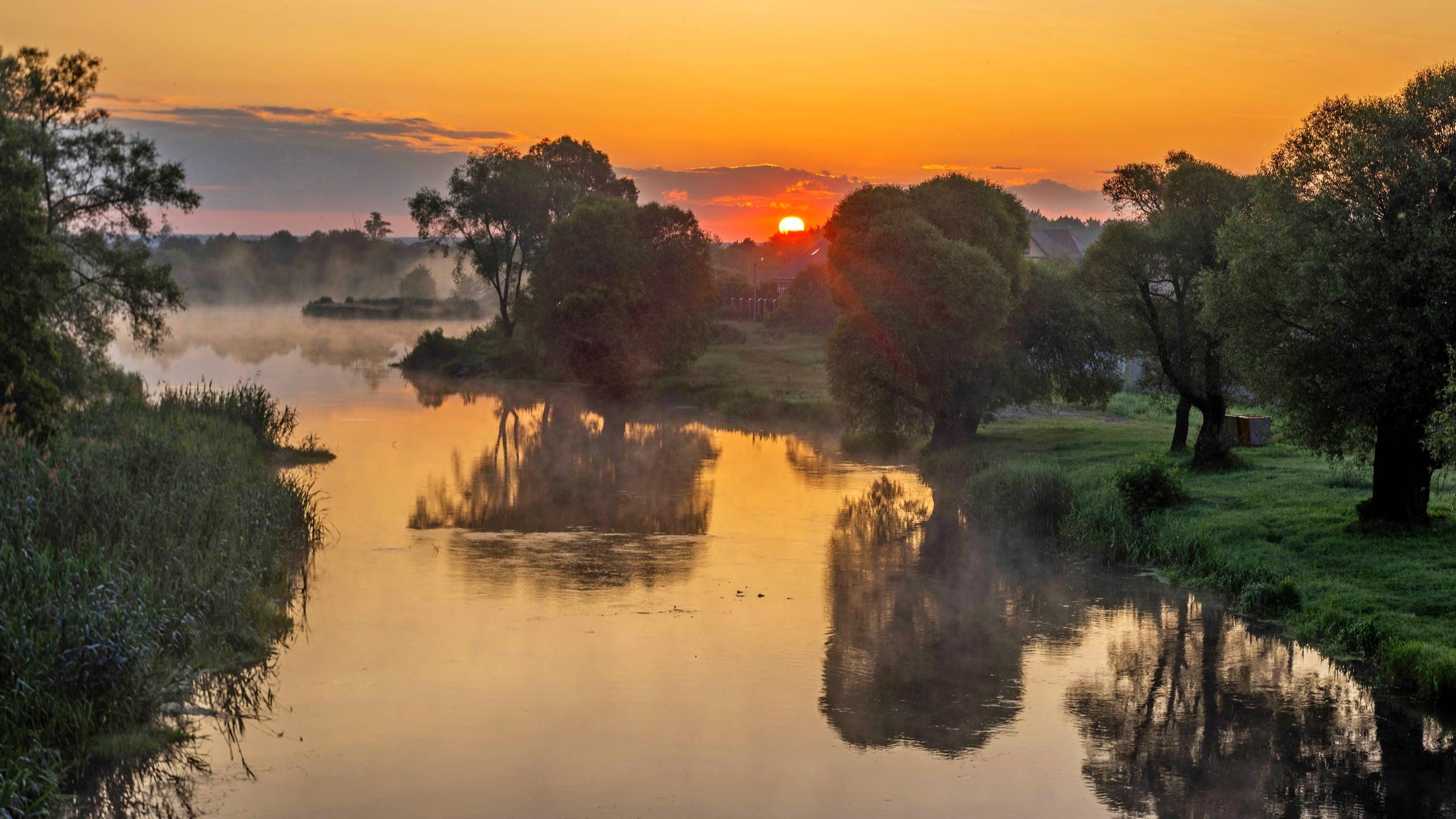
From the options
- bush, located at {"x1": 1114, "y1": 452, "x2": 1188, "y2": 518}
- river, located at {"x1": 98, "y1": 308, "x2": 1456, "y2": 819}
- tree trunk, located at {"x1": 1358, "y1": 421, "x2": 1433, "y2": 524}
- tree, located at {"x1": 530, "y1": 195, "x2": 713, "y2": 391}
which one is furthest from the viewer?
tree, located at {"x1": 530, "y1": 195, "x2": 713, "y2": 391}

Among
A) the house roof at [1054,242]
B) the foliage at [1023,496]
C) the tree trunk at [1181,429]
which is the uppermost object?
the house roof at [1054,242]

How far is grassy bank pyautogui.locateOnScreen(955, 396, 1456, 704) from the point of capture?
805 inches

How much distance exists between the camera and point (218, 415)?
37.2m

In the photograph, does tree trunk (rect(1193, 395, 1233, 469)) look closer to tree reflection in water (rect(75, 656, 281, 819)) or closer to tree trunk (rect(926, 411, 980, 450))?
tree trunk (rect(926, 411, 980, 450))

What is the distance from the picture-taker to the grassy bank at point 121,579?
14.8m

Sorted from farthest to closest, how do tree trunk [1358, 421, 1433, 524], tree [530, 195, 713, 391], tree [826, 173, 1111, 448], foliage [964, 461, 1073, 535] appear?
tree [530, 195, 713, 391]
tree [826, 173, 1111, 448]
foliage [964, 461, 1073, 535]
tree trunk [1358, 421, 1433, 524]

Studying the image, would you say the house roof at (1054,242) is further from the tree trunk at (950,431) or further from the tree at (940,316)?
the tree trunk at (950,431)

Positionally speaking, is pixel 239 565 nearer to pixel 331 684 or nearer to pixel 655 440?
pixel 331 684

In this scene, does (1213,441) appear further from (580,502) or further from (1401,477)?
(580,502)

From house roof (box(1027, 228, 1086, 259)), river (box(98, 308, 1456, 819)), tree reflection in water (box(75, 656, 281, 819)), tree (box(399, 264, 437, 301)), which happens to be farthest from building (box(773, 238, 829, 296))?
tree reflection in water (box(75, 656, 281, 819))

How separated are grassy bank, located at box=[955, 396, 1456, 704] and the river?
2.66ft

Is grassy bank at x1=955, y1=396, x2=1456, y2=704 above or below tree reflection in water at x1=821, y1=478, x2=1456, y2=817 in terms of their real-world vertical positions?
above

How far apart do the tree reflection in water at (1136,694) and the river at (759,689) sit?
64 mm

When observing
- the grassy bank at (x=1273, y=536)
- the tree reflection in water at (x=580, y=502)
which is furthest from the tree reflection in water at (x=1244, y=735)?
the tree reflection in water at (x=580, y=502)
